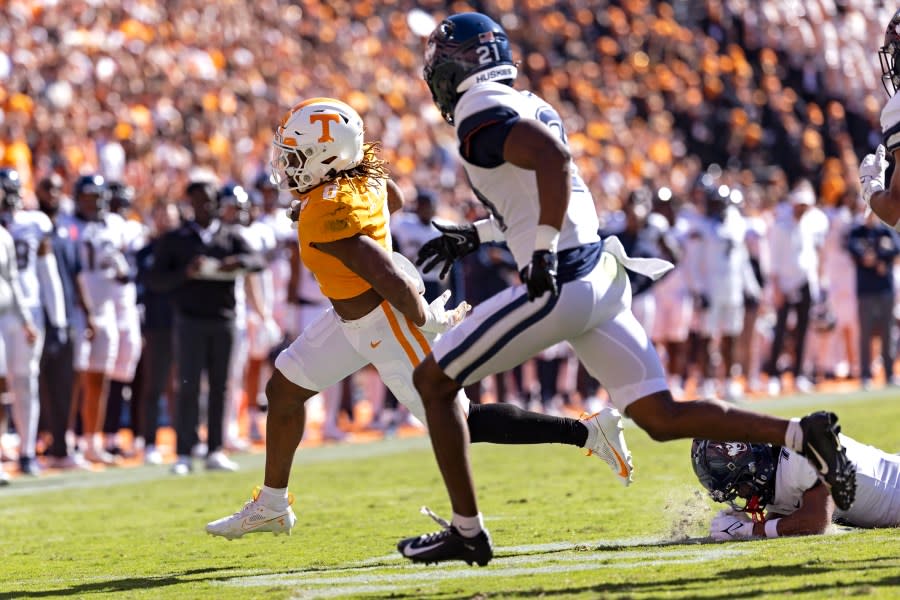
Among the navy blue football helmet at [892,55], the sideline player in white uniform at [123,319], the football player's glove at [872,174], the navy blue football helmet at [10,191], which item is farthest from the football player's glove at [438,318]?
the sideline player in white uniform at [123,319]

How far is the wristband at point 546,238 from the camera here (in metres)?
5.06

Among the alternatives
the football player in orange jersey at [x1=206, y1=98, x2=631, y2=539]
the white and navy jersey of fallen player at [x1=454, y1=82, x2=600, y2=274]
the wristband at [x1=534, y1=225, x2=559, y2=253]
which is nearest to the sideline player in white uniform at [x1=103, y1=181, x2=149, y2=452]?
the football player in orange jersey at [x1=206, y1=98, x2=631, y2=539]

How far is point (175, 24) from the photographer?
2112 cm

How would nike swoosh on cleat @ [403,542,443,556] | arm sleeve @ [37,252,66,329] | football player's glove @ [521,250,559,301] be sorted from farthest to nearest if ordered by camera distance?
arm sleeve @ [37,252,66,329] < nike swoosh on cleat @ [403,542,443,556] < football player's glove @ [521,250,559,301]

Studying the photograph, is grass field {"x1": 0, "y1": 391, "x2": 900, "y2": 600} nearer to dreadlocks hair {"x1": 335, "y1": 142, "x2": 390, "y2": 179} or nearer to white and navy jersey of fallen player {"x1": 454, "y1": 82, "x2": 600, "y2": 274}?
white and navy jersey of fallen player {"x1": 454, "y1": 82, "x2": 600, "y2": 274}

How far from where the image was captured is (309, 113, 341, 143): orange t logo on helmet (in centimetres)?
646

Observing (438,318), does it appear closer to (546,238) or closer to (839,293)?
(546,238)

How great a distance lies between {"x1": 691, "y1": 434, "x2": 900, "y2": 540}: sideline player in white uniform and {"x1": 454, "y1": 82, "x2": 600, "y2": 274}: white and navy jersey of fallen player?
1.09m

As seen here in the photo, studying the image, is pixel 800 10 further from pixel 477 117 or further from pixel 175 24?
pixel 477 117

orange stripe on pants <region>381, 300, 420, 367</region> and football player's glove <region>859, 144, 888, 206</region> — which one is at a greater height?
football player's glove <region>859, 144, 888, 206</region>

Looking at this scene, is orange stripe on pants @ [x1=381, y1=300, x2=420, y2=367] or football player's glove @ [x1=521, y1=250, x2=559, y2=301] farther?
orange stripe on pants @ [x1=381, y1=300, x2=420, y2=367]

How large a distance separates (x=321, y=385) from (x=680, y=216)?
11135mm

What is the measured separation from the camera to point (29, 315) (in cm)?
1146

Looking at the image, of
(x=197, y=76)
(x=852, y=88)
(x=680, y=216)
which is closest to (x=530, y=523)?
(x=680, y=216)
